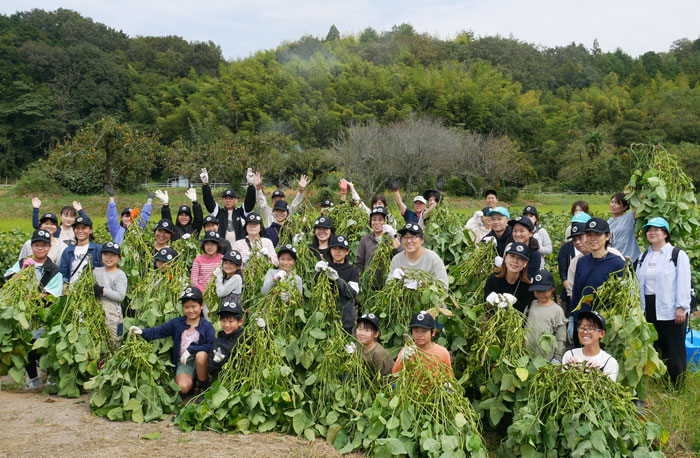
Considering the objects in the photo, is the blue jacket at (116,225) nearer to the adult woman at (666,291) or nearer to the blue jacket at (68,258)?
the blue jacket at (68,258)

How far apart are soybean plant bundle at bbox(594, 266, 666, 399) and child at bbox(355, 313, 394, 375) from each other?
1827 mm

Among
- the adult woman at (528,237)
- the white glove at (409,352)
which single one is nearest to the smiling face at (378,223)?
the adult woman at (528,237)

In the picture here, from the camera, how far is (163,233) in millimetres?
6852

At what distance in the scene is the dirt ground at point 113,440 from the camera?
14.0 ft

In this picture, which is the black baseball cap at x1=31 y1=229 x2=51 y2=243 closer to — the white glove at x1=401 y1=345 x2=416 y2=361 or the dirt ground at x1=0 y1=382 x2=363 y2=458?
the dirt ground at x1=0 y1=382 x2=363 y2=458

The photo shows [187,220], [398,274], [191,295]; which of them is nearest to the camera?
[398,274]

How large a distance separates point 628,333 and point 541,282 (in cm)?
77

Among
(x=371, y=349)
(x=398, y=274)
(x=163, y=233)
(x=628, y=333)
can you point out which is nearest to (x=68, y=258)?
(x=163, y=233)

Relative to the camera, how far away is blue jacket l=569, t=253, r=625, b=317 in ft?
16.3

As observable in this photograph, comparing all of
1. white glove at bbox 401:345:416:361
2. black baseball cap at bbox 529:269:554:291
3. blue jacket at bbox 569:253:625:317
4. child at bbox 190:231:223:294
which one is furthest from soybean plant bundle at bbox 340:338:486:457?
child at bbox 190:231:223:294

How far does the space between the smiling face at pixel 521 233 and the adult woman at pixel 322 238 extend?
189cm

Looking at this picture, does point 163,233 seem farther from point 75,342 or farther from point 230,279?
point 75,342

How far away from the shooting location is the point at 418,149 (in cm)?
3594

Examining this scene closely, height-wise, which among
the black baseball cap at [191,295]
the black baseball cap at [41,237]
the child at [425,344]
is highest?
the black baseball cap at [41,237]
